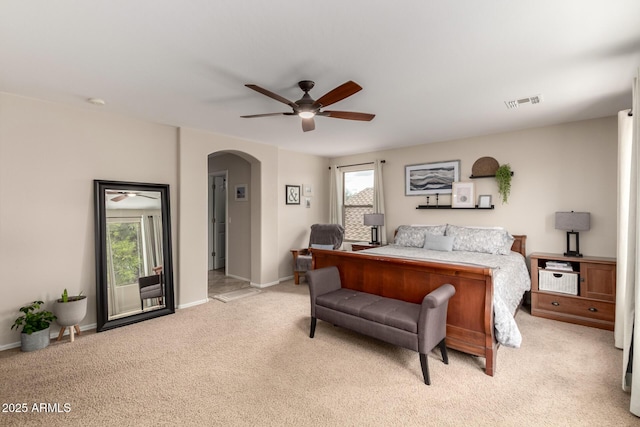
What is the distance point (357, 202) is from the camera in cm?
626

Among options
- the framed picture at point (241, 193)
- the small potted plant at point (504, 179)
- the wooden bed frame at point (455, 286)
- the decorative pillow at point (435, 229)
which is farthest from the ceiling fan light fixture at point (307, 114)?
the small potted plant at point (504, 179)

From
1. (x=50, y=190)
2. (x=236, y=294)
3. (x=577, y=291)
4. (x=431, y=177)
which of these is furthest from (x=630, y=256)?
(x=50, y=190)

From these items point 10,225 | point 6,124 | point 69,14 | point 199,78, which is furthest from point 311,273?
→ point 6,124

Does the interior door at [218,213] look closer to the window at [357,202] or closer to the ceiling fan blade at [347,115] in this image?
the window at [357,202]

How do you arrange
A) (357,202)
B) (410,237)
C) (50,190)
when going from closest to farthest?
(50,190)
(410,237)
(357,202)

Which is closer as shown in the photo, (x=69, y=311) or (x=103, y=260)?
(x=69, y=311)

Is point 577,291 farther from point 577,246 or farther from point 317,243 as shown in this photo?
point 317,243

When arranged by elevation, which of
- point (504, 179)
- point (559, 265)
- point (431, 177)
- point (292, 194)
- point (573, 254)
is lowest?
point (559, 265)

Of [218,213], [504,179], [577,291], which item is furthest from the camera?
[218,213]

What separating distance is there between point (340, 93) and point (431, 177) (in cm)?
332

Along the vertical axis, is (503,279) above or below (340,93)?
below

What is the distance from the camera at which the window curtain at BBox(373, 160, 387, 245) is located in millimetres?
5719

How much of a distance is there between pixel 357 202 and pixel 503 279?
11.8 ft

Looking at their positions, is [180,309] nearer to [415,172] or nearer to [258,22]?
[258,22]
